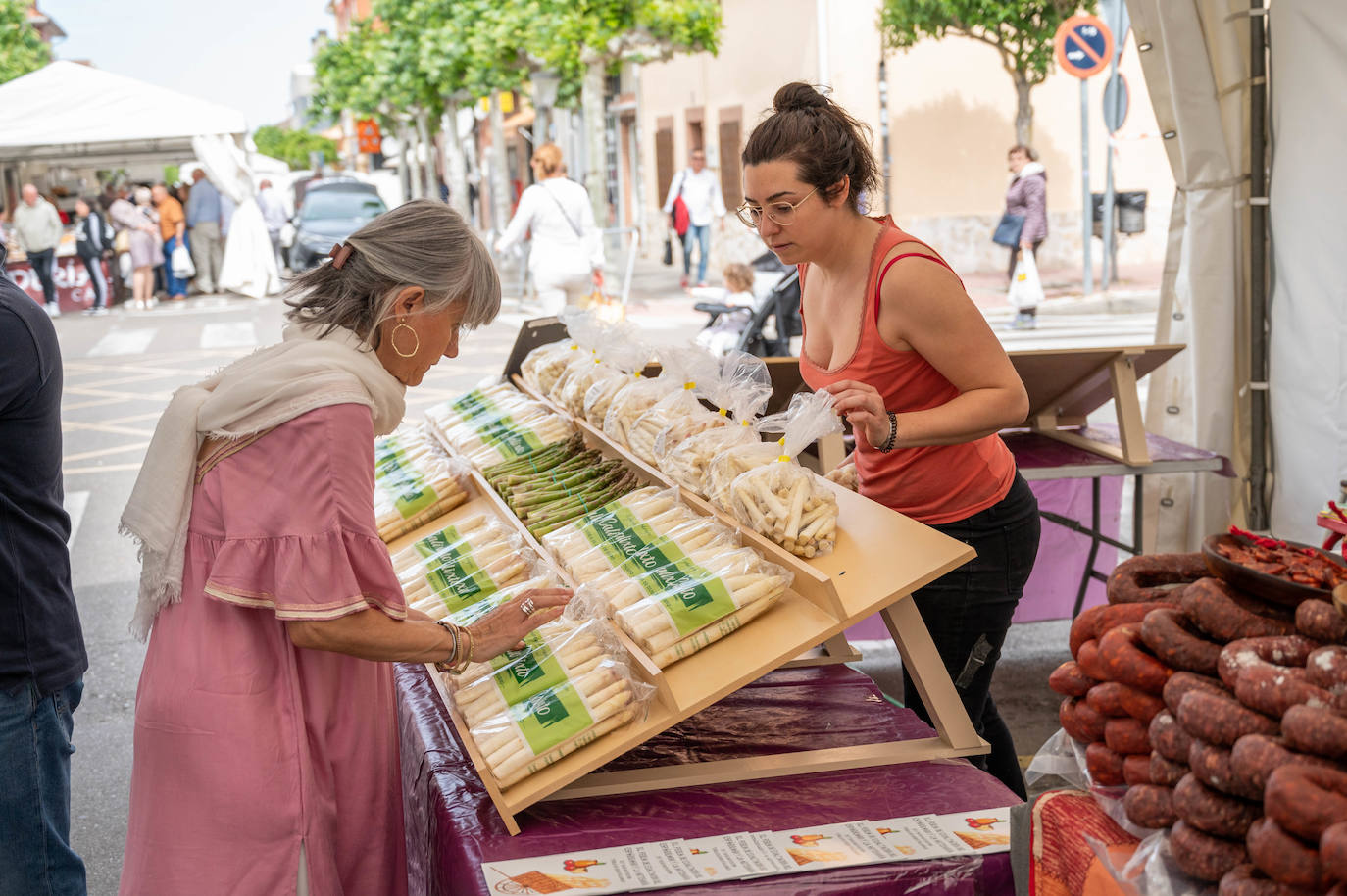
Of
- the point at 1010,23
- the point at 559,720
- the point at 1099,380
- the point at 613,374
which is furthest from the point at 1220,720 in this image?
the point at 1010,23

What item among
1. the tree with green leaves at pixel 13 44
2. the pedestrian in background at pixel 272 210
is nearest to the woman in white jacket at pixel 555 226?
the pedestrian in background at pixel 272 210

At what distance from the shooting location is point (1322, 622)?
4.67 feet

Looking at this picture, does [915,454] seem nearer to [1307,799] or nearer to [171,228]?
[1307,799]

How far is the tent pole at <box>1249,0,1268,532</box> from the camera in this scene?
4.52 meters

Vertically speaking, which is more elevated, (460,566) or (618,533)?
(618,533)

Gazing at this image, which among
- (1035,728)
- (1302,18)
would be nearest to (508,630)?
(1035,728)

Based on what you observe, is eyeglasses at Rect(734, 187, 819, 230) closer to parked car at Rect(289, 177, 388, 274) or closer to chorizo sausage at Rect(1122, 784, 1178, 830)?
chorizo sausage at Rect(1122, 784, 1178, 830)

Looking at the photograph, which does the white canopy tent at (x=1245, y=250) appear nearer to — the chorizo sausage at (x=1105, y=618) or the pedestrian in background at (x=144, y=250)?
the chorizo sausage at (x=1105, y=618)

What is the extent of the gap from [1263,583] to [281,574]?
1.47 metres

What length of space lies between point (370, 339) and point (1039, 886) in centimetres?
142

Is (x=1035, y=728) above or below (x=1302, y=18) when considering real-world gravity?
below

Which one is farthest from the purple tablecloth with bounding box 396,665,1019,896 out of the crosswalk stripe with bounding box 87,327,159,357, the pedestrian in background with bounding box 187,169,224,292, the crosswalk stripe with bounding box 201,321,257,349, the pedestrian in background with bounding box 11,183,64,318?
the pedestrian in background with bounding box 187,169,224,292

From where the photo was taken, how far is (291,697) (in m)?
2.16

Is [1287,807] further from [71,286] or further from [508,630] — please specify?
[71,286]
